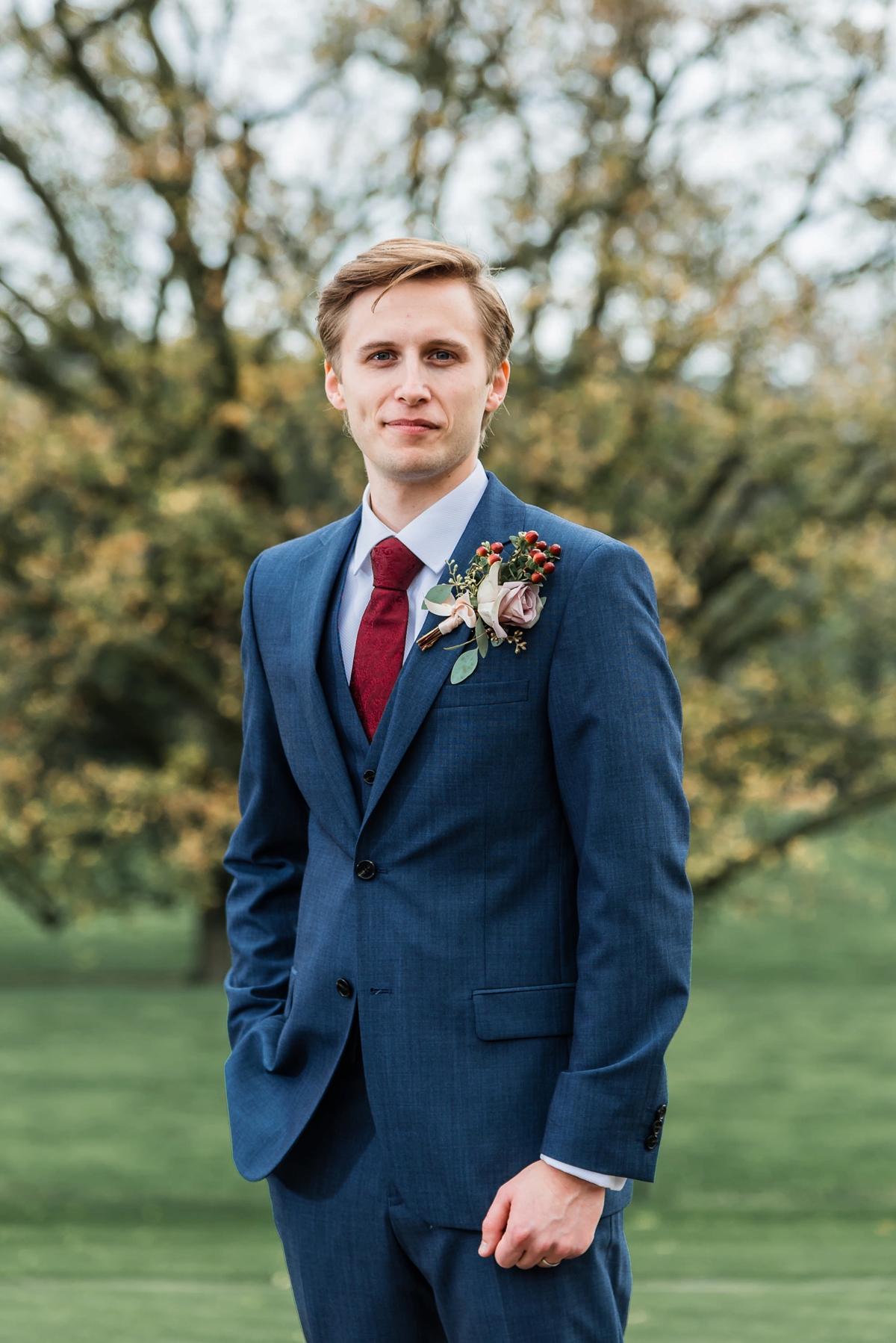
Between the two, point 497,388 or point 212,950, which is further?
point 212,950

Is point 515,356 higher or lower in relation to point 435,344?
higher

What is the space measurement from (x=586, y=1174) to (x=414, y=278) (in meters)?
1.09

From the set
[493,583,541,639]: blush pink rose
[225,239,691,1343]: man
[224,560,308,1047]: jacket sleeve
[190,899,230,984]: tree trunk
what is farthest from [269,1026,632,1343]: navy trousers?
[190,899,230,984]: tree trunk

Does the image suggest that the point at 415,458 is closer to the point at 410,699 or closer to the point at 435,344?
the point at 435,344

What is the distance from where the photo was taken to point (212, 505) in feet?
26.7

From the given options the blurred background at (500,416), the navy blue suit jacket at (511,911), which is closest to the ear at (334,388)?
the navy blue suit jacket at (511,911)

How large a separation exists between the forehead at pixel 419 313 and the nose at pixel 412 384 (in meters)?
0.03

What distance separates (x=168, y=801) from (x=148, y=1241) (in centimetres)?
286

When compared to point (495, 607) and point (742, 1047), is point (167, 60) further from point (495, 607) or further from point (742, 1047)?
point (742, 1047)

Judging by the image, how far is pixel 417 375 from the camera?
1.78 meters

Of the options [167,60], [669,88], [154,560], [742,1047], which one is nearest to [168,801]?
[154,560]

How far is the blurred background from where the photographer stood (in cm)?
803

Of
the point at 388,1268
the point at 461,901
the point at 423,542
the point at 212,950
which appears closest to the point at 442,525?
the point at 423,542

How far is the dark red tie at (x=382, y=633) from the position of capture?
1.83m
